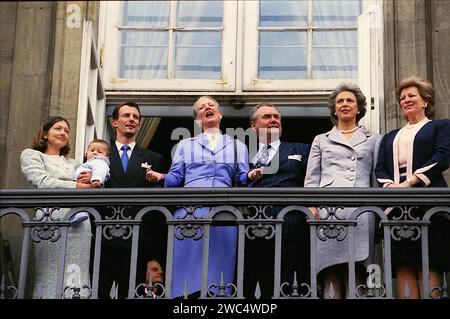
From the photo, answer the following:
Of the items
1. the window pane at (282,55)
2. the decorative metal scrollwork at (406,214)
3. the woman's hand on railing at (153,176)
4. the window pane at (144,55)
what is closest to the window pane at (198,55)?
the window pane at (144,55)

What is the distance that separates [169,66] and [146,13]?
56 cm

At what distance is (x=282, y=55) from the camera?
12.6 metres

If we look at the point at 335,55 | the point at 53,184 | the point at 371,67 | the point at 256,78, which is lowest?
the point at 53,184

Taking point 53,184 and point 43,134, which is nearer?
point 53,184

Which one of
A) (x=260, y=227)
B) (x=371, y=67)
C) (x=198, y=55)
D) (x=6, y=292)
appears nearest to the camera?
(x=260, y=227)

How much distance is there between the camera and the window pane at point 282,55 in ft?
41.0

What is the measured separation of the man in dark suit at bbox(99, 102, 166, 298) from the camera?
1035 cm

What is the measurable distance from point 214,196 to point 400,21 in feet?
9.67

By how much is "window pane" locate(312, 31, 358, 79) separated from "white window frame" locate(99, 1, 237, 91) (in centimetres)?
70

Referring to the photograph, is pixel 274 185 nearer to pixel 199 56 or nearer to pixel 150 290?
pixel 150 290

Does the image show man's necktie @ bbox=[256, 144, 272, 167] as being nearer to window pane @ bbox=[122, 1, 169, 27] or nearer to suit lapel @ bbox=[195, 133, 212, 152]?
suit lapel @ bbox=[195, 133, 212, 152]

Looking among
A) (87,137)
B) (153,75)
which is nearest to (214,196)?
(87,137)

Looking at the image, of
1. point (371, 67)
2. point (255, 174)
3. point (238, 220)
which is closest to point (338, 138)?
point (255, 174)

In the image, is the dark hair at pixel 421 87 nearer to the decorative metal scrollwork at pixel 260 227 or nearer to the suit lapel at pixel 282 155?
the suit lapel at pixel 282 155
